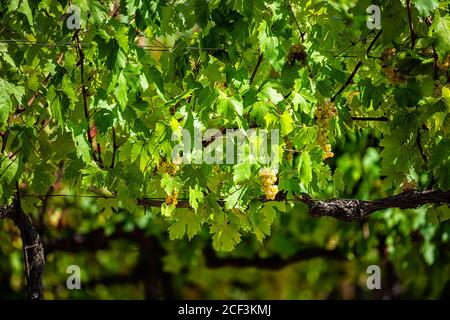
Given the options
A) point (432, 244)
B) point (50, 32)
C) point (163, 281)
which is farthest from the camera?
point (163, 281)

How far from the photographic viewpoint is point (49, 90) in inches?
165

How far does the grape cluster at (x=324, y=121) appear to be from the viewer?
14.2 ft

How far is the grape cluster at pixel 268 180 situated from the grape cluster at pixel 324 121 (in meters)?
0.28

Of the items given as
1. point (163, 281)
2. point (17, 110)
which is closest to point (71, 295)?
point (163, 281)

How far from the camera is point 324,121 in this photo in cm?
431

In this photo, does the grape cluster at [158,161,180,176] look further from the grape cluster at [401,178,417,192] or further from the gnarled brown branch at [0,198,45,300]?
the grape cluster at [401,178,417,192]

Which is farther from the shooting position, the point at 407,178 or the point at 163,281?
the point at 163,281

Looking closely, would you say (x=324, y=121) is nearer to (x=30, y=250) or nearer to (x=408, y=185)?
(x=408, y=185)

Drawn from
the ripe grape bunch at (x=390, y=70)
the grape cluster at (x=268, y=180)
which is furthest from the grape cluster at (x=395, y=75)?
the grape cluster at (x=268, y=180)

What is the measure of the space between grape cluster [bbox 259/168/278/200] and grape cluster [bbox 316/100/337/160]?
281 millimetres

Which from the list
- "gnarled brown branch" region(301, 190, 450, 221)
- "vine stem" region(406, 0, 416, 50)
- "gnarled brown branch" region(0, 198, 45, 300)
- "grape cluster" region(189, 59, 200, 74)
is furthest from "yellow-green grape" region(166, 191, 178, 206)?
"vine stem" region(406, 0, 416, 50)
